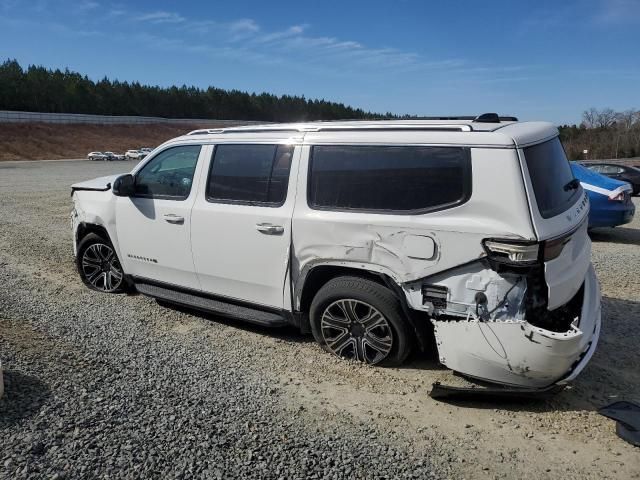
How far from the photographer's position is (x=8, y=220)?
1120 centimetres

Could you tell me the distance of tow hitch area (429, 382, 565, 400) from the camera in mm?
3393

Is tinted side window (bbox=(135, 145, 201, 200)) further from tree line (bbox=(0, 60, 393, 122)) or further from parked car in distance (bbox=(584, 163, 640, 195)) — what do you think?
tree line (bbox=(0, 60, 393, 122))

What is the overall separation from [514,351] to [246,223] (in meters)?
2.31

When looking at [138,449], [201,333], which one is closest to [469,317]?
[138,449]

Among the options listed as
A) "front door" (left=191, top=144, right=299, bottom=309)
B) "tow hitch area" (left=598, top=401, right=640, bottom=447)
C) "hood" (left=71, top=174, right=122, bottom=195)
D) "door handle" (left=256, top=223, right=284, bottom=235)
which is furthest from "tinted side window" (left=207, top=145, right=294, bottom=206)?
"tow hitch area" (left=598, top=401, right=640, bottom=447)

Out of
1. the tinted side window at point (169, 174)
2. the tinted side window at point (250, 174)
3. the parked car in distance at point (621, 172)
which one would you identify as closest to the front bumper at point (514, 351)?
the tinted side window at point (250, 174)

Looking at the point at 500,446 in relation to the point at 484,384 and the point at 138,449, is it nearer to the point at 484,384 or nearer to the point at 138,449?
the point at 484,384

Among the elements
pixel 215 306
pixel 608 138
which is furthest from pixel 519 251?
pixel 608 138

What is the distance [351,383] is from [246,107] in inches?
4713

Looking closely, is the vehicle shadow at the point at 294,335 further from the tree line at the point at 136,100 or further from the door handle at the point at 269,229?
the tree line at the point at 136,100

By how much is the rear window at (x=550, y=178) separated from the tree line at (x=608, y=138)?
181 feet

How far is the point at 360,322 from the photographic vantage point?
4.06 m

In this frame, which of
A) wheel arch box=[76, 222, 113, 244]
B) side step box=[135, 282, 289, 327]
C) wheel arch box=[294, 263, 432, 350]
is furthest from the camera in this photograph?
wheel arch box=[76, 222, 113, 244]

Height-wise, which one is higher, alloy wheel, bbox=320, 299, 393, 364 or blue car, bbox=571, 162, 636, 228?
blue car, bbox=571, 162, 636, 228
